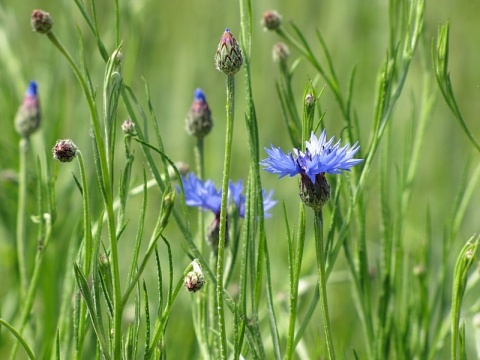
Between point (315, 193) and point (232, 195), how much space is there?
28 centimetres

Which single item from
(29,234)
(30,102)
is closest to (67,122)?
(29,234)

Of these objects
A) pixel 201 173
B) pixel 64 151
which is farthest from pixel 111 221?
pixel 201 173

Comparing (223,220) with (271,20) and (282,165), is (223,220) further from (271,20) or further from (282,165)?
(271,20)

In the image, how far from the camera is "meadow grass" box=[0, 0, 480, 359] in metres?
0.78

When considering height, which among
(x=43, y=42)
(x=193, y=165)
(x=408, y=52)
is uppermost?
(x=43, y=42)

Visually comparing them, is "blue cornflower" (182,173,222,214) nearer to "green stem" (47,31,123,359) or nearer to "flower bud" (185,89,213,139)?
"flower bud" (185,89,213,139)

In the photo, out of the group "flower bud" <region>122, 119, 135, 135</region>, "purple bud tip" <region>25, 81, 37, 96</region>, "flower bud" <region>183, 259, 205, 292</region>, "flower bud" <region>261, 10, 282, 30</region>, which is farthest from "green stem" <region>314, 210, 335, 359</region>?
Result: "purple bud tip" <region>25, 81, 37, 96</region>

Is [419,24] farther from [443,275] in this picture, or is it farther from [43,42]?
[43,42]

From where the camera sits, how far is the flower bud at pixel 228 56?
0.77 meters

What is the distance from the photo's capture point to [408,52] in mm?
979

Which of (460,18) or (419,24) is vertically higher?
(460,18)

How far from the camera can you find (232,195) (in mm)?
1021

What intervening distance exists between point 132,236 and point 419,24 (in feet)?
3.72

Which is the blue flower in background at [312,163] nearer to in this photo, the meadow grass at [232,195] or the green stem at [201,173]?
the meadow grass at [232,195]
